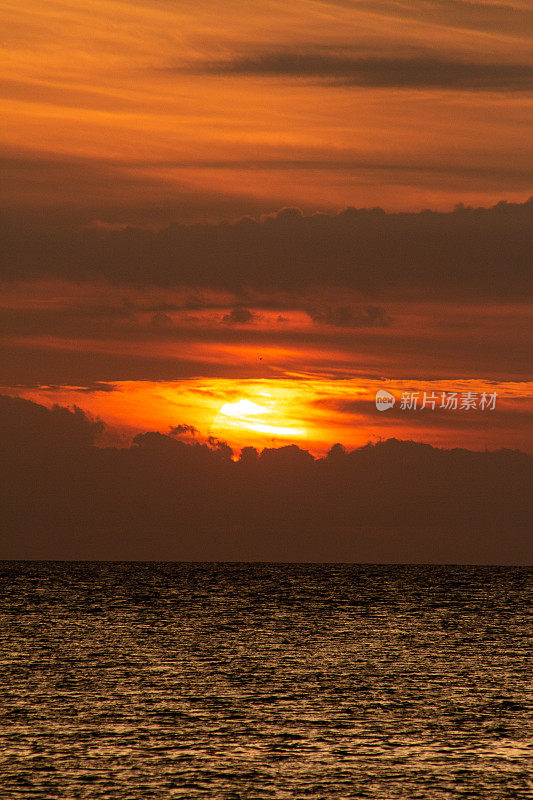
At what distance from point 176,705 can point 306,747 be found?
16.0 m

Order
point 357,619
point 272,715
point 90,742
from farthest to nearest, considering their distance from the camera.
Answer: point 357,619 < point 272,715 < point 90,742

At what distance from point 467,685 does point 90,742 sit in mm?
35207

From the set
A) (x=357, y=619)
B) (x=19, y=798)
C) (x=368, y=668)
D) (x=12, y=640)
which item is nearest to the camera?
(x=19, y=798)

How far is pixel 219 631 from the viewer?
142 m

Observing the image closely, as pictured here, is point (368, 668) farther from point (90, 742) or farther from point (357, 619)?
point (357, 619)

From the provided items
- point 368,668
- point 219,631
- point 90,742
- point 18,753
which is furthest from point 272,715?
point 219,631

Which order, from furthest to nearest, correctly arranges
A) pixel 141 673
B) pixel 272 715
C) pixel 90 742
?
pixel 141 673
pixel 272 715
pixel 90 742

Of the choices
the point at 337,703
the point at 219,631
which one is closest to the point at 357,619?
the point at 219,631

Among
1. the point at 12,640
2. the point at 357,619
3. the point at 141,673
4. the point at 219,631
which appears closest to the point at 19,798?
the point at 141,673

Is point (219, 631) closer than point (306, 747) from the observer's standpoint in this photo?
No

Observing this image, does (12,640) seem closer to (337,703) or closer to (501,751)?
(337,703)

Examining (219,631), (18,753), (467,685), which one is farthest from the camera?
(219,631)

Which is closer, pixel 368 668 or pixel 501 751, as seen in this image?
pixel 501 751

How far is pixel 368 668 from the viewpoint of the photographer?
293 ft
